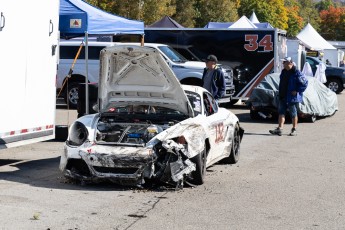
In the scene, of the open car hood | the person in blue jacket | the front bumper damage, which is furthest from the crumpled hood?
the front bumper damage

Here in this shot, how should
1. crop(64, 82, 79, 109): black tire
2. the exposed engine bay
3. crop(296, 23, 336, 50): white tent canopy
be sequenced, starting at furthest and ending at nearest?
crop(296, 23, 336, 50): white tent canopy → crop(64, 82, 79, 109): black tire → the exposed engine bay

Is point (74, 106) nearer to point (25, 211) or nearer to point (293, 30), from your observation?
point (25, 211)

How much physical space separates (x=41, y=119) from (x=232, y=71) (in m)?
13.6

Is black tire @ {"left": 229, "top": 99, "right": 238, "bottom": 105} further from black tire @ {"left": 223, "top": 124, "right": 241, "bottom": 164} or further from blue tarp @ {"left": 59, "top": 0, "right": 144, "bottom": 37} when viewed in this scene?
black tire @ {"left": 223, "top": 124, "right": 241, "bottom": 164}

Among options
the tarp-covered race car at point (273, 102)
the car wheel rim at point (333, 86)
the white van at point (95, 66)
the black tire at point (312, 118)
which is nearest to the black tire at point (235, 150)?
the tarp-covered race car at point (273, 102)

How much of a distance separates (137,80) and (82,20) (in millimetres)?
4340

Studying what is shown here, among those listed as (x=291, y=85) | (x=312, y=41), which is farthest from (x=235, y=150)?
(x=312, y=41)

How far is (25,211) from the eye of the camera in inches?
327

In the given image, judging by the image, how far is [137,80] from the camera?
11.1 m

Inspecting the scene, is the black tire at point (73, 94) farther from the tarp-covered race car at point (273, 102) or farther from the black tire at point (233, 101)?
the tarp-covered race car at point (273, 102)

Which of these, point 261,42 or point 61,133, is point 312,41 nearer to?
point 261,42

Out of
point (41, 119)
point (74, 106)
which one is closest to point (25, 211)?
point (41, 119)

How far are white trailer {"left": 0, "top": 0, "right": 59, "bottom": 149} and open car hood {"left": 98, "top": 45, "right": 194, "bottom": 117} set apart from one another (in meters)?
1.18

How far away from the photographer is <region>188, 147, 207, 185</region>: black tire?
9984 millimetres
